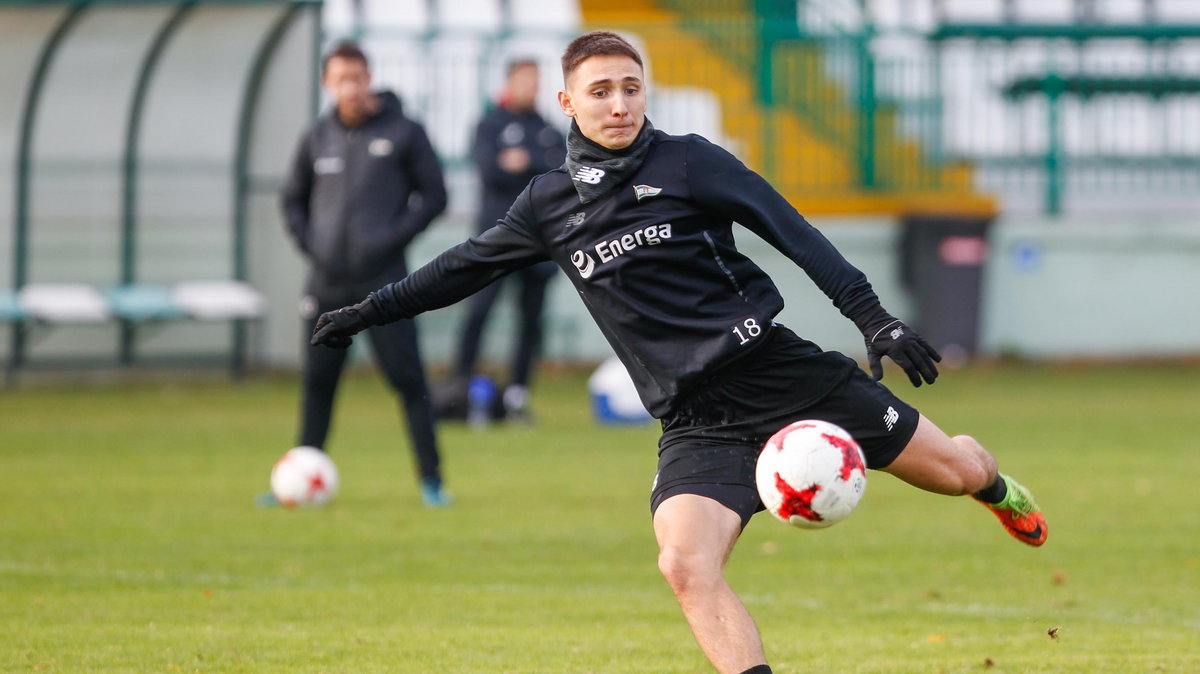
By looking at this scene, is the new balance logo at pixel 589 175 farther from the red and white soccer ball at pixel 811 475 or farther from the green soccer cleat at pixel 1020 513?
the green soccer cleat at pixel 1020 513

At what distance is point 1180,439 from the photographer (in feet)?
44.9

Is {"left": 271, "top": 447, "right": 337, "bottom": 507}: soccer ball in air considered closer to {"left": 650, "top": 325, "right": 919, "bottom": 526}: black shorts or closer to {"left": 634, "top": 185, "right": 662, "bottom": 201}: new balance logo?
{"left": 650, "top": 325, "right": 919, "bottom": 526}: black shorts

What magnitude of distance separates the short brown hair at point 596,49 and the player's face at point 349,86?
14.8ft

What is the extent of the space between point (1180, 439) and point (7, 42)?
1180 cm

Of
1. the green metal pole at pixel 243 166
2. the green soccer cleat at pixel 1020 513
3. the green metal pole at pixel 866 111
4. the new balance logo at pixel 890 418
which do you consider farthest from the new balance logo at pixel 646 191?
the green metal pole at pixel 866 111

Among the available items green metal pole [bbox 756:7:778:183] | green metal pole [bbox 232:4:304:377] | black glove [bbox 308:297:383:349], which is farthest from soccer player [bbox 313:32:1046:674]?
green metal pole [bbox 756:7:778:183]

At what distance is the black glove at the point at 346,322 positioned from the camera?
6.14 m

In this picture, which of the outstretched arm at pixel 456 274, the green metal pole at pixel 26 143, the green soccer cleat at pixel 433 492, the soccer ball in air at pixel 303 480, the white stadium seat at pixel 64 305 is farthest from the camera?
the green metal pole at pixel 26 143

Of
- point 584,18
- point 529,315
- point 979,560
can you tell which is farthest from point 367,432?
point 584,18

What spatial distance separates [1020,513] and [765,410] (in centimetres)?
142

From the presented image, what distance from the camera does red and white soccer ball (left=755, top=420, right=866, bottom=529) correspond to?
17.4ft

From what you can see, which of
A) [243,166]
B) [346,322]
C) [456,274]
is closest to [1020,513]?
[456,274]

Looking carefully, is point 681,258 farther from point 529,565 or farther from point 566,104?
point 529,565

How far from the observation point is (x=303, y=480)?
10094 mm
